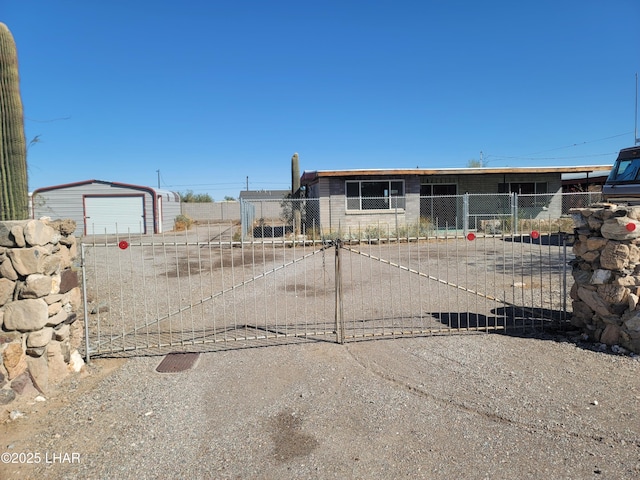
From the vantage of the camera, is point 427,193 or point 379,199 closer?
point 379,199

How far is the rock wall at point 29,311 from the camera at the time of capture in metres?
4.29

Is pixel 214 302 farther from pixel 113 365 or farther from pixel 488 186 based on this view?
pixel 488 186

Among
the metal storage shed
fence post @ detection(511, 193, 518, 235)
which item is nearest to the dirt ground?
fence post @ detection(511, 193, 518, 235)

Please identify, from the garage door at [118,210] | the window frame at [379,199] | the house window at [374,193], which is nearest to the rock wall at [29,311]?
the window frame at [379,199]

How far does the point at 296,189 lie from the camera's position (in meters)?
22.3

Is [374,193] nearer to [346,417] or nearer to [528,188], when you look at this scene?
[528,188]

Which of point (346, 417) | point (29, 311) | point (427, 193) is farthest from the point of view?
point (427, 193)

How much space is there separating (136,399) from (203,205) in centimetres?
3965

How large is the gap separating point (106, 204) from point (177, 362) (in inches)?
997

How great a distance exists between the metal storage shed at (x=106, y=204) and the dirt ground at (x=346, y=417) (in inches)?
948

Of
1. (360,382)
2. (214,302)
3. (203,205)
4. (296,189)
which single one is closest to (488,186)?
(296,189)

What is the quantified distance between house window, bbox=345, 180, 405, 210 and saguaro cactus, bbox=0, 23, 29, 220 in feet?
52.4

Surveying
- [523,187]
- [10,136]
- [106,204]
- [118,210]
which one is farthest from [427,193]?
[10,136]

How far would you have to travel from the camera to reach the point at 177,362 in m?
5.43
